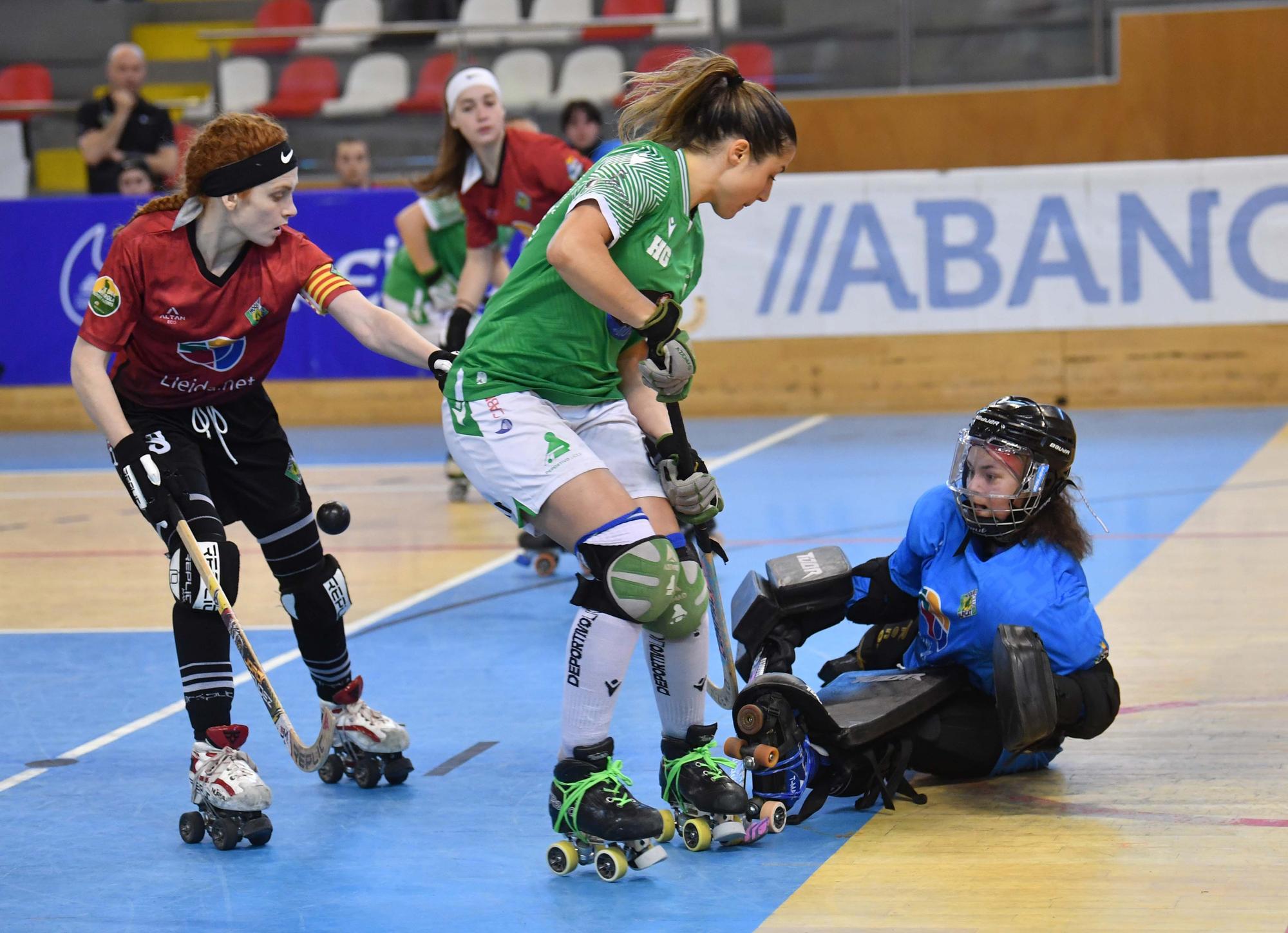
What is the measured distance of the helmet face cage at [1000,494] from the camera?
13.6 feet

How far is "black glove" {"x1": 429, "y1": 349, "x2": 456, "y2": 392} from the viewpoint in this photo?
13.2ft

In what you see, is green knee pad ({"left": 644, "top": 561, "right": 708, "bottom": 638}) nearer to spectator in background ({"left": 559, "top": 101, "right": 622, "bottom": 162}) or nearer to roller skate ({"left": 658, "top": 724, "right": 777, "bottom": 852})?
roller skate ({"left": 658, "top": 724, "right": 777, "bottom": 852})

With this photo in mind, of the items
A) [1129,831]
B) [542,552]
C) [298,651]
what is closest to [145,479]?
[298,651]

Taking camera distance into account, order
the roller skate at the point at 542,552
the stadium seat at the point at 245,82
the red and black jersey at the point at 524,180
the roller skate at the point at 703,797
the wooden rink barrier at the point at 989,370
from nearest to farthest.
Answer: the roller skate at the point at 703,797 → the roller skate at the point at 542,552 → the red and black jersey at the point at 524,180 → the wooden rink barrier at the point at 989,370 → the stadium seat at the point at 245,82

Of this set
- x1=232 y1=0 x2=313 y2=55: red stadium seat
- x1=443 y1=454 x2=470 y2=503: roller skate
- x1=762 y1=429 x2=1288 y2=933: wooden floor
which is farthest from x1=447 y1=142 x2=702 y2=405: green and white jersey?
x1=232 y1=0 x2=313 y2=55: red stadium seat

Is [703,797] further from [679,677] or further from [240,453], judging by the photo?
[240,453]

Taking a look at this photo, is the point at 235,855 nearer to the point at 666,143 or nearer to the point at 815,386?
the point at 666,143

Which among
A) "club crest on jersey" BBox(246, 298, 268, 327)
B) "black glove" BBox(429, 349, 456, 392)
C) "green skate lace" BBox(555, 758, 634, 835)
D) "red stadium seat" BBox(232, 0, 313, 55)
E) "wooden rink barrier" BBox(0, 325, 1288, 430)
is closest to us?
"green skate lace" BBox(555, 758, 634, 835)

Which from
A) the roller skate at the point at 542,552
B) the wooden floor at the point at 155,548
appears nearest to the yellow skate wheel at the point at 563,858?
the wooden floor at the point at 155,548

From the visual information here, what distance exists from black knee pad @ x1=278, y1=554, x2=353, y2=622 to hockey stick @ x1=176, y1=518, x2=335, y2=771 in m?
0.27

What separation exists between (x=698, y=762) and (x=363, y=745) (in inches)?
41.3

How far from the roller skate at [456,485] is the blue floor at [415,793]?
1.45 meters

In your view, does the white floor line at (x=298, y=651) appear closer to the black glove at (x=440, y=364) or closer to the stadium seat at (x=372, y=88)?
the black glove at (x=440, y=364)

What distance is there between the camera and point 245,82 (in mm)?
14445
